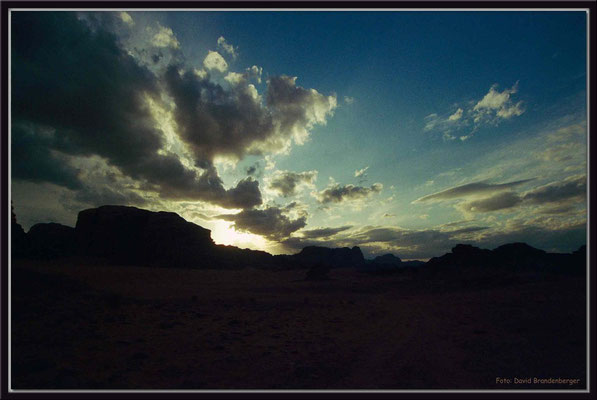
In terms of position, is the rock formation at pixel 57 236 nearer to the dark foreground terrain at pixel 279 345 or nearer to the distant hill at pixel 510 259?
the dark foreground terrain at pixel 279 345

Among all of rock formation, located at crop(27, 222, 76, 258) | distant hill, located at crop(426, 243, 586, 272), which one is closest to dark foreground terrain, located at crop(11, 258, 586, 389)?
distant hill, located at crop(426, 243, 586, 272)

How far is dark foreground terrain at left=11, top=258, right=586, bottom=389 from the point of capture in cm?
505

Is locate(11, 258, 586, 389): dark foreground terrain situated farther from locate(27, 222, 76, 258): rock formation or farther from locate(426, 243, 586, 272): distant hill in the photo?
locate(27, 222, 76, 258): rock formation

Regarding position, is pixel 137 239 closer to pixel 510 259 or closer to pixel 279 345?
pixel 279 345

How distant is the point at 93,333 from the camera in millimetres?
6895

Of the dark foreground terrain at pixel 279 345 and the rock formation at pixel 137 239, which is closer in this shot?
the dark foreground terrain at pixel 279 345

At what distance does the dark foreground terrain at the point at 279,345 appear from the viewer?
16.6ft

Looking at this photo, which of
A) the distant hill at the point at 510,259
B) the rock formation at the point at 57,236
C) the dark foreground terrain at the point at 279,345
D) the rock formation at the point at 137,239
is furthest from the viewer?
the rock formation at the point at 137,239

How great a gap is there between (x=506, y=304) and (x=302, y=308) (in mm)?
9999

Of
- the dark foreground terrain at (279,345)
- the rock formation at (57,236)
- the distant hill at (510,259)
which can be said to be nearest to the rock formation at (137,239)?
the rock formation at (57,236)

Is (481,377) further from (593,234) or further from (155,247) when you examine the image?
(155,247)

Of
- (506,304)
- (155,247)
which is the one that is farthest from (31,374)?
(155,247)

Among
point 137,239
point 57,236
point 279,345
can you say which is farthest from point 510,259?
point 57,236

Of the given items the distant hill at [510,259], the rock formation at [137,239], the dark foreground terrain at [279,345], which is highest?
the rock formation at [137,239]
